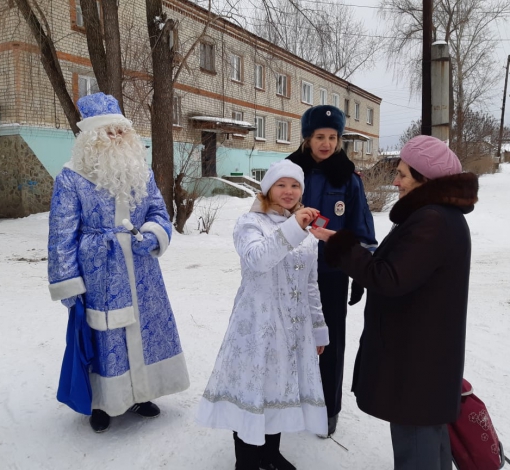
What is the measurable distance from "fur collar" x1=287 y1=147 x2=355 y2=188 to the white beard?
35.6 inches

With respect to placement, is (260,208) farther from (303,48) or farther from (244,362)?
(303,48)

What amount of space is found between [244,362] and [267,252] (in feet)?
1.74

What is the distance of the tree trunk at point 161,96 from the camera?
28.8 feet

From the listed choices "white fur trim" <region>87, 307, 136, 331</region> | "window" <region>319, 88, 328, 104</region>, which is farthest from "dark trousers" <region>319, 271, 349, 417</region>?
"window" <region>319, 88, 328, 104</region>

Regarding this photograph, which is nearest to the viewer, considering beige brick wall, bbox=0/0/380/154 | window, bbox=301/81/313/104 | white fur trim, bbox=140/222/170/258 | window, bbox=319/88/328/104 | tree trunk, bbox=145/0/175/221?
white fur trim, bbox=140/222/170/258

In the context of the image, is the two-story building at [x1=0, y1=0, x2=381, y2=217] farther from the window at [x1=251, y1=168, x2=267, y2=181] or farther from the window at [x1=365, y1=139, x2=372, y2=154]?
the window at [x1=365, y1=139, x2=372, y2=154]

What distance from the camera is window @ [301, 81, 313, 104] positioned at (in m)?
26.1

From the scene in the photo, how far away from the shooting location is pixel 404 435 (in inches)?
73.2

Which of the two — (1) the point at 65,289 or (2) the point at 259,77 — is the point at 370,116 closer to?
(2) the point at 259,77

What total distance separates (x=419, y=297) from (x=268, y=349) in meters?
0.71


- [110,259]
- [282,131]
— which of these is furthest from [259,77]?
[110,259]

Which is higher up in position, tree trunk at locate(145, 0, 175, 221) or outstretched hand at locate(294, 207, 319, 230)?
tree trunk at locate(145, 0, 175, 221)

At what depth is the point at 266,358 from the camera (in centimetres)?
208

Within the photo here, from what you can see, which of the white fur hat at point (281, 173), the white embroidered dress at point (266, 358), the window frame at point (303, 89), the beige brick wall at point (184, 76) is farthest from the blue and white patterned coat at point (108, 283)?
the window frame at point (303, 89)
